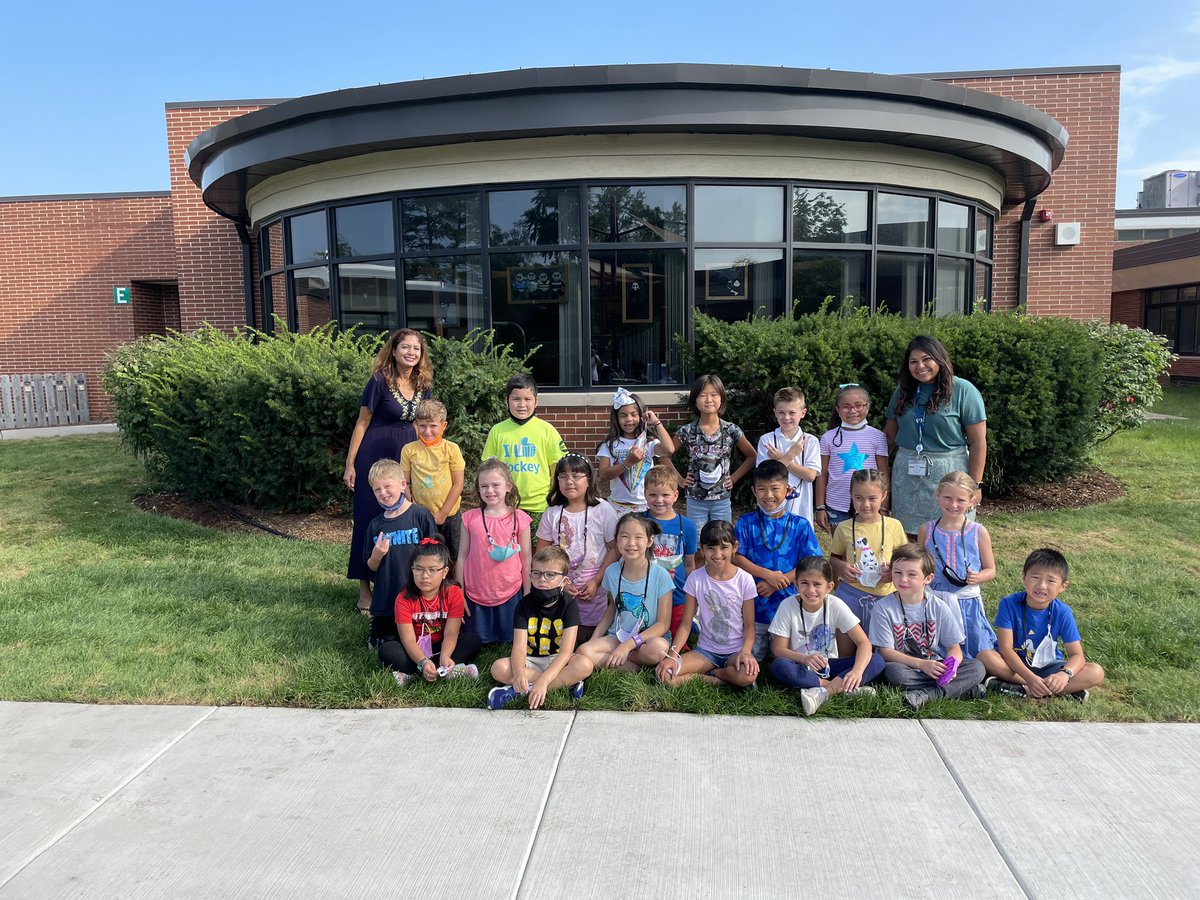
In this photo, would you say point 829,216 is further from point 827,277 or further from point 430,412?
point 430,412

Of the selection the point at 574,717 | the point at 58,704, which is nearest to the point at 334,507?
the point at 58,704

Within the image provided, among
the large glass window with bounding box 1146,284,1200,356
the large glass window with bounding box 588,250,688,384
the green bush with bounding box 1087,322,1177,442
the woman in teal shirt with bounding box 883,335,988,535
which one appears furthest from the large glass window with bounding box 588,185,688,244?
the large glass window with bounding box 1146,284,1200,356

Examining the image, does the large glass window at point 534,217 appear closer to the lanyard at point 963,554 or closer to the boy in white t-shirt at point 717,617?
the boy in white t-shirt at point 717,617

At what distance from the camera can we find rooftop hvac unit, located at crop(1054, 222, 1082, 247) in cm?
1208

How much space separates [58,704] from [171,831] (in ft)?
4.82

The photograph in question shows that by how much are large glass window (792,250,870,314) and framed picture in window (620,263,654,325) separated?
1487 millimetres

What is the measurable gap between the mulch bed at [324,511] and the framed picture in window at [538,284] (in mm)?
2660

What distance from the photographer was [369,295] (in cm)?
923

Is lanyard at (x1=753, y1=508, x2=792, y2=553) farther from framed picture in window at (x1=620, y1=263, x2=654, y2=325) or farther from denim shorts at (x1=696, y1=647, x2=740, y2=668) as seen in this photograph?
framed picture in window at (x1=620, y1=263, x2=654, y2=325)

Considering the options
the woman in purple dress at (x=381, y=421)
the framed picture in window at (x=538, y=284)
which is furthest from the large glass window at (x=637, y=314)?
the woman in purple dress at (x=381, y=421)

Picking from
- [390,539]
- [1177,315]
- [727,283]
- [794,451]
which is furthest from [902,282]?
[1177,315]

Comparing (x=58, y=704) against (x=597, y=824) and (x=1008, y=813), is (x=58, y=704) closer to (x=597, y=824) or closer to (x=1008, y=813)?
(x=597, y=824)

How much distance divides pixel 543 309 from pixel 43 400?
1264 cm

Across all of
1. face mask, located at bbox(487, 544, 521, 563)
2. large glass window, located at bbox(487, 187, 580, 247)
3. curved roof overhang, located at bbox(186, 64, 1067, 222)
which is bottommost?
face mask, located at bbox(487, 544, 521, 563)
